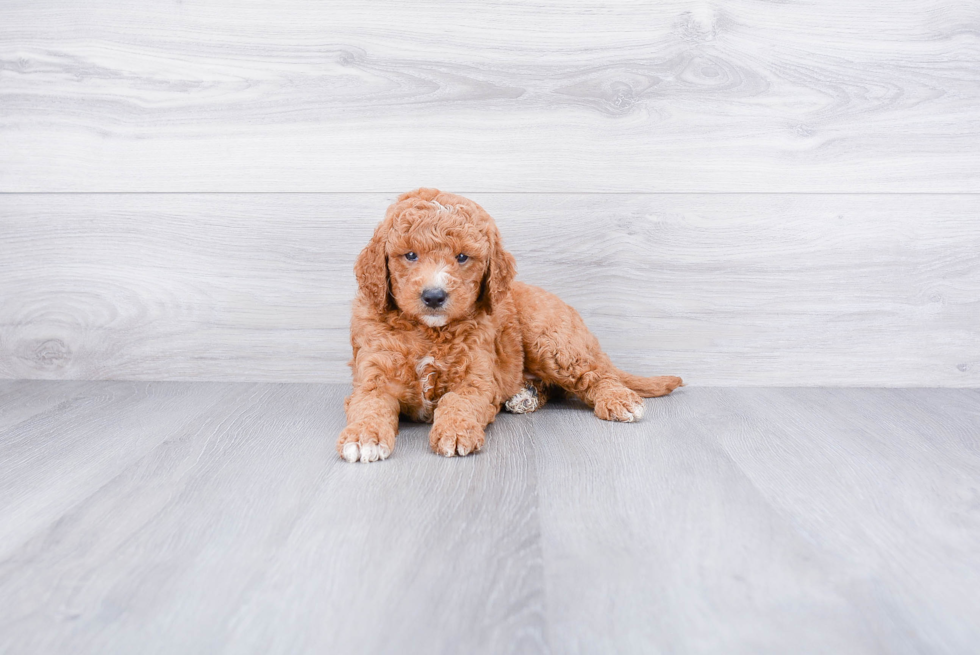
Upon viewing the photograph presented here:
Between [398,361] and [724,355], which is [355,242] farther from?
[724,355]

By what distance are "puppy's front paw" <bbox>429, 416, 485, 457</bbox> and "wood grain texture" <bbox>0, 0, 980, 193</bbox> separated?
3.49 ft

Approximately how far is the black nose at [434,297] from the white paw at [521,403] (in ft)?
1.67

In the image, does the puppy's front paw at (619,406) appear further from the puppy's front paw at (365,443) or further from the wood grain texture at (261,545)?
the puppy's front paw at (365,443)

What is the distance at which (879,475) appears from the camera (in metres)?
1.67

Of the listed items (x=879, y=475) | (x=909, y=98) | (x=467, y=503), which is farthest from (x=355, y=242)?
(x=909, y=98)

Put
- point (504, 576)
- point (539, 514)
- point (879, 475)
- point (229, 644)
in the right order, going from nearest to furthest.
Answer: point (229, 644)
point (504, 576)
point (539, 514)
point (879, 475)

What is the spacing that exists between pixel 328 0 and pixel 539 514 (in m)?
1.99

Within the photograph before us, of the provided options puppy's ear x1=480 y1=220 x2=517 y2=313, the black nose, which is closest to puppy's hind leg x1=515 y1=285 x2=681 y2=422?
puppy's ear x1=480 y1=220 x2=517 y2=313

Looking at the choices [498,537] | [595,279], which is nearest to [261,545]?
[498,537]

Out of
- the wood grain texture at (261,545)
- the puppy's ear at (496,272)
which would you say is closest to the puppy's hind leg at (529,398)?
the wood grain texture at (261,545)

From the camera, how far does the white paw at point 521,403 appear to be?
7.37 ft

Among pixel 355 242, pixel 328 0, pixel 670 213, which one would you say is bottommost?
pixel 355 242

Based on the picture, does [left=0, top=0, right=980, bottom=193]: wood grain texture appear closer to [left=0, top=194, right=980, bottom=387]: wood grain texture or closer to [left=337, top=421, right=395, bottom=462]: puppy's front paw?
[left=0, top=194, right=980, bottom=387]: wood grain texture

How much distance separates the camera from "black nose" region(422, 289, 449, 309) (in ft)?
6.13
